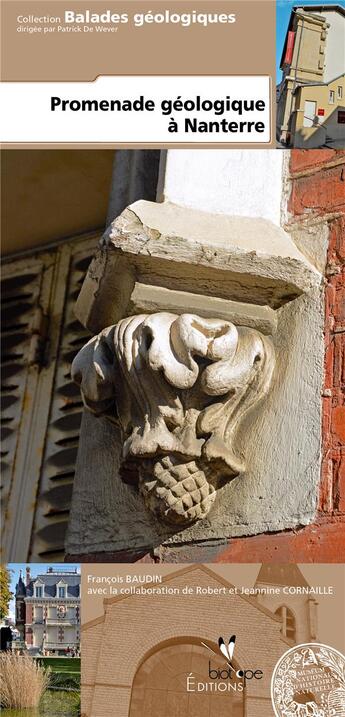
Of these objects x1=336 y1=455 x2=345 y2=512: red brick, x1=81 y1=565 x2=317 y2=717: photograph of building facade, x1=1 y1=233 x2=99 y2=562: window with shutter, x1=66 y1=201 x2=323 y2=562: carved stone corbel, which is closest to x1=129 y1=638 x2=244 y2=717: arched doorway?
x1=81 y1=565 x2=317 y2=717: photograph of building facade

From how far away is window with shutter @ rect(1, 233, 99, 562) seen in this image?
3900 mm

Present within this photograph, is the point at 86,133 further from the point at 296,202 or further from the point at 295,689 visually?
the point at 295,689

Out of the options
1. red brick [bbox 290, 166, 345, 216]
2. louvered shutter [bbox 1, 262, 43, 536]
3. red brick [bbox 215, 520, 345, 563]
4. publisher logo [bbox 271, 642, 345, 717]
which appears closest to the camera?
publisher logo [bbox 271, 642, 345, 717]

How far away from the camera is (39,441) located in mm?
4031

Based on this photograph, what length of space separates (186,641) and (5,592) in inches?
Answer: 23.5

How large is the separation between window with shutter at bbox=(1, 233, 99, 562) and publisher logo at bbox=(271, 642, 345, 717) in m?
1.64

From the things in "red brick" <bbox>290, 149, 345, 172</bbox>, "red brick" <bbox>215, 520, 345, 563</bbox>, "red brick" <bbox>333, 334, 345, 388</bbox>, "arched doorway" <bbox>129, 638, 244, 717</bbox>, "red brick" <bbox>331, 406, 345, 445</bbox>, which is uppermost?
"red brick" <bbox>290, 149, 345, 172</bbox>

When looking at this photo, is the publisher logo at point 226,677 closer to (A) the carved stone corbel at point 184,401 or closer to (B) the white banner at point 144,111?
(A) the carved stone corbel at point 184,401

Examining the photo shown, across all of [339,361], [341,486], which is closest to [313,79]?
[339,361]

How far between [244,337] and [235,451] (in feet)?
0.77

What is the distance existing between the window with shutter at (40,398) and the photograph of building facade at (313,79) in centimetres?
149

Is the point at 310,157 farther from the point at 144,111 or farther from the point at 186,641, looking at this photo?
the point at 186,641

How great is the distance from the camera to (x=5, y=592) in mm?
2750

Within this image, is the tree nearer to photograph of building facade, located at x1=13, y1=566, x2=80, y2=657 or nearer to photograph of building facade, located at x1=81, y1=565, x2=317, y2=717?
photograph of building facade, located at x1=13, y1=566, x2=80, y2=657
